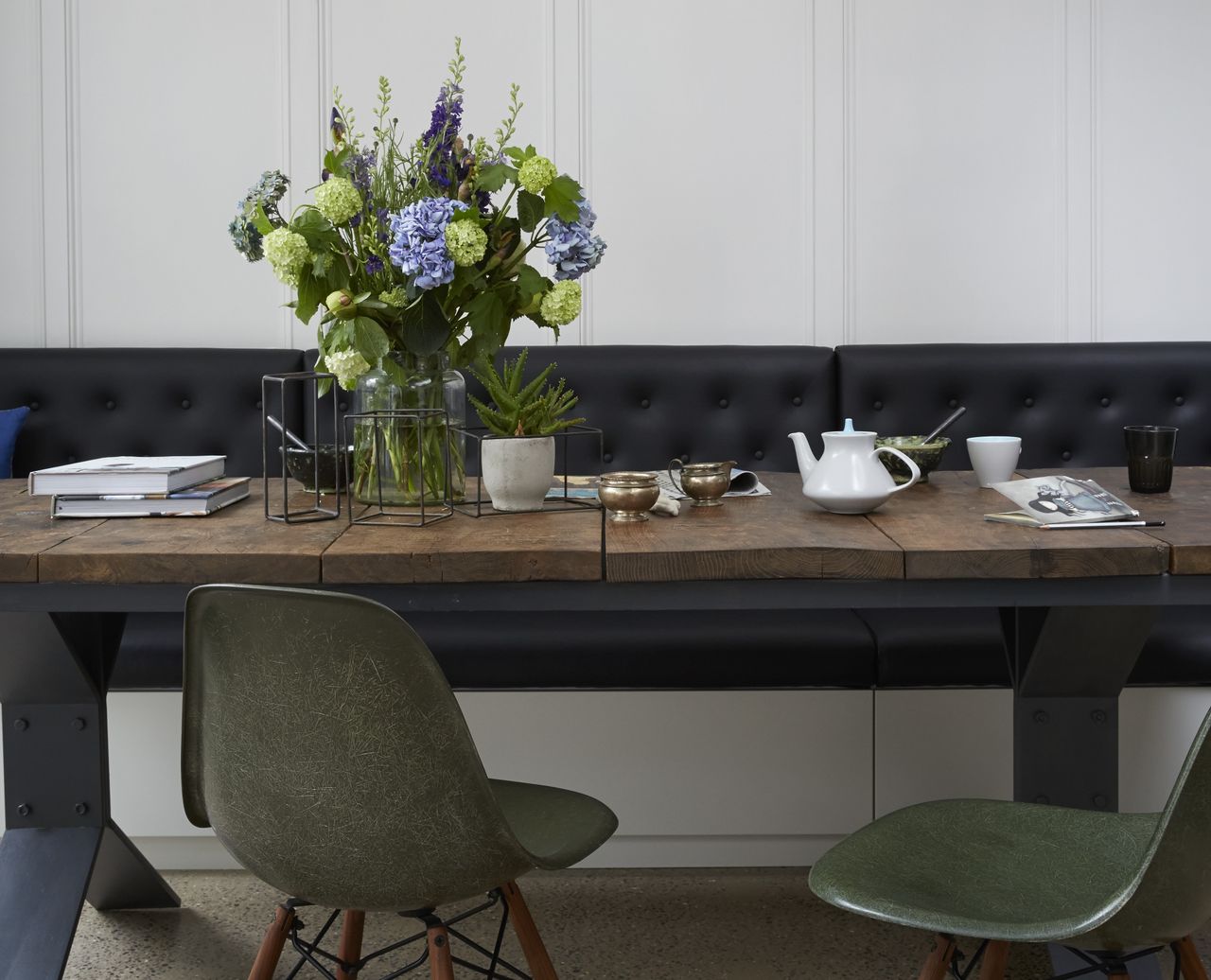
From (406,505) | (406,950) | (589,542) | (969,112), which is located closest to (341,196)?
(406,505)

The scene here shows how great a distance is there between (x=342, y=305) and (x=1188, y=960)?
1288 mm

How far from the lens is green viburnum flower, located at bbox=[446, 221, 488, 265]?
164 cm

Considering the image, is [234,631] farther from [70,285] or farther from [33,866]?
[70,285]

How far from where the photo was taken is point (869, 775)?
2.39 meters

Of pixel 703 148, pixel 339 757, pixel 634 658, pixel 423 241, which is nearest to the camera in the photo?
pixel 339 757

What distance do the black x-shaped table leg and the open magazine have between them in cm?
132

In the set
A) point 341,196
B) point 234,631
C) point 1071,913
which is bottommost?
point 1071,913

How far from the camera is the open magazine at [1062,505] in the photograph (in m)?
1.62

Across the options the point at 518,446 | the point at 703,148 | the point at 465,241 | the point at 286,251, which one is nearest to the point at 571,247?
the point at 465,241

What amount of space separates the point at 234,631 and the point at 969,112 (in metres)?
2.85

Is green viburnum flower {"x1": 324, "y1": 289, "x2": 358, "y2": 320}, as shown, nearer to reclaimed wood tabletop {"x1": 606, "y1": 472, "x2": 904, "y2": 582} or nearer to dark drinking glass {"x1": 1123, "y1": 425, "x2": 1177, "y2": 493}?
reclaimed wood tabletop {"x1": 606, "y1": 472, "x2": 904, "y2": 582}

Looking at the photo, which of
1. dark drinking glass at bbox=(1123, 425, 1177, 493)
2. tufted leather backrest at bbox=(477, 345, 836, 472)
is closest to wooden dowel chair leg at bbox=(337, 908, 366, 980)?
dark drinking glass at bbox=(1123, 425, 1177, 493)

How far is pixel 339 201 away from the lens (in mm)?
1694

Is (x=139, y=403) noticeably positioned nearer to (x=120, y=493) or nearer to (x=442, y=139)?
(x=120, y=493)
